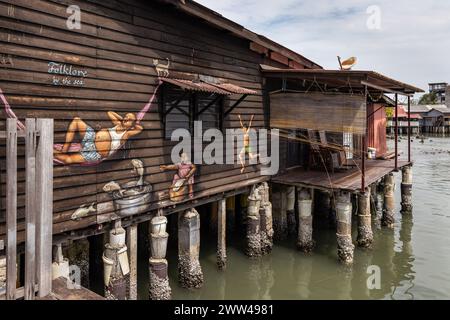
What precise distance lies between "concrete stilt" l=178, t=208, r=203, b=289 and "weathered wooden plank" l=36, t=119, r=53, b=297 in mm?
4568

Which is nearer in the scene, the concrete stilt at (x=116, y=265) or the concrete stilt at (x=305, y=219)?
the concrete stilt at (x=116, y=265)

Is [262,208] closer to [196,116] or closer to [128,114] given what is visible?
[196,116]

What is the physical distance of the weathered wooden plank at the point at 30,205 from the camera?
13.5 ft

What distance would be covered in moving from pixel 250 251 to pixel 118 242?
16.4 ft

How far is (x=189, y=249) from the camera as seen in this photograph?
28.5 ft

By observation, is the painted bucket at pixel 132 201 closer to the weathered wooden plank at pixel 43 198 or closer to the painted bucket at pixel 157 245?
the painted bucket at pixel 157 245

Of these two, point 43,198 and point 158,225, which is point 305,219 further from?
point 43,198

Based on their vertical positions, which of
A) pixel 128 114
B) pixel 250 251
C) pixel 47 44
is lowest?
pixel 250 251

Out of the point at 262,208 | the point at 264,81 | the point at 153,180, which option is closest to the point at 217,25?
the point at 264,81

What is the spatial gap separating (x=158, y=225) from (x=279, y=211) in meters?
5.90

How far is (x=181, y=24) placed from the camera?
27.6 ft

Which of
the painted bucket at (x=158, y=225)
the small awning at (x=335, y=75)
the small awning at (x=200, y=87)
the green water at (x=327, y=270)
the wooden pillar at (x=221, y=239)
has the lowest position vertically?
the green water at (x=327, y=270)

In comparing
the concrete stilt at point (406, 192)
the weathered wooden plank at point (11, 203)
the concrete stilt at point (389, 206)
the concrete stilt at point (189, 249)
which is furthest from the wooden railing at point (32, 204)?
the concrete stilt at point (406, 192)

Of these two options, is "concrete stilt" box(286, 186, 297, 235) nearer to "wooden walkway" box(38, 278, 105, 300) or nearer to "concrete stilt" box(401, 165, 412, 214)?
"concrete stilt" box(401, 165, 412, 214)
